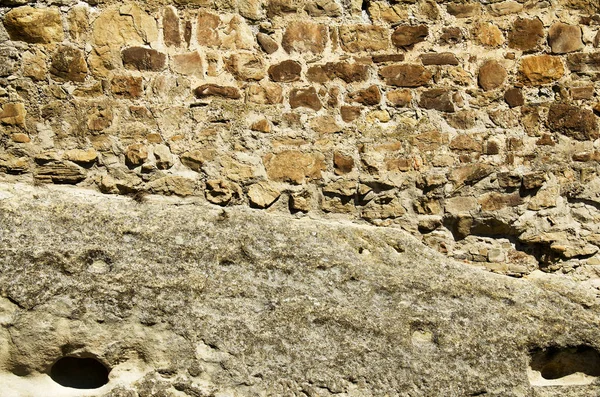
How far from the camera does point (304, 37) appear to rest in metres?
3.64

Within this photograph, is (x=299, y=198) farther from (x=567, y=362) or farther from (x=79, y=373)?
(x=567, y=362)

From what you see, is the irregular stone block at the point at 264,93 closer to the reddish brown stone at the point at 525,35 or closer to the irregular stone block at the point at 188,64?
the irregular stone block at the point at 188,64

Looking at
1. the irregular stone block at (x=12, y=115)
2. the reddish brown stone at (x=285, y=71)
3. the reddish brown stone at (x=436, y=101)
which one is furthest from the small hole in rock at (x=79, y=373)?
the reddish brown stone at (x=436, y=101)

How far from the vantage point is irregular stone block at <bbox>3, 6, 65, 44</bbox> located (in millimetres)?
3430

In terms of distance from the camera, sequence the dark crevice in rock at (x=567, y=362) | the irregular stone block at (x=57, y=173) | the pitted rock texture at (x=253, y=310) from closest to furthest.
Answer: the pitted rock texture at (x=253, y=310) < the dark crevice in rock at (x=567, y=362) < the irregular stone block at (x=57, y=173)

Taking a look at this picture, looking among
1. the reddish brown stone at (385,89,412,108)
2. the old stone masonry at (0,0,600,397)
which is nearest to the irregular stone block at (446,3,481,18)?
the old stone masonry at (0,0,600,397)

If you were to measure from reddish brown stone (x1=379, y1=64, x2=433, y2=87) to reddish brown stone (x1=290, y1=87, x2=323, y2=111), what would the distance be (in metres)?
0.35

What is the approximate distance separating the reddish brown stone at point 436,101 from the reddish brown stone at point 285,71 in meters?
0.62

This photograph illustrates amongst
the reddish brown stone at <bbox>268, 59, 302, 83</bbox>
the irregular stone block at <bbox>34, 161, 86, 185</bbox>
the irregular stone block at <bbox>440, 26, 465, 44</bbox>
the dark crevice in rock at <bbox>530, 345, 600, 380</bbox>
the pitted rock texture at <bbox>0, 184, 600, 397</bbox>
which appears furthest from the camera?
the irregular stone block at <bbox>440, 26, 465, 44</bbox>

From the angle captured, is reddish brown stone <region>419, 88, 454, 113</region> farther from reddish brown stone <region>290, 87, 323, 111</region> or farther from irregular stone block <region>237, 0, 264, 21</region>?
irregular stone block <region>237, 0, 264, 21</region>

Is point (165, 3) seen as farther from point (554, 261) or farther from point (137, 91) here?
point (554, 261)

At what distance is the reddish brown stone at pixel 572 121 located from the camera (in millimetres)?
3689

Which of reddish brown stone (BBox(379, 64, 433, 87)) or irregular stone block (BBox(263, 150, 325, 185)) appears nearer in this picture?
irregular stone block (BBox(263, 150, 325, 185))

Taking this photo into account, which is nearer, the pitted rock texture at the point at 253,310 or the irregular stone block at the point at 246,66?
the pitted rock texture at the point at 253,310
